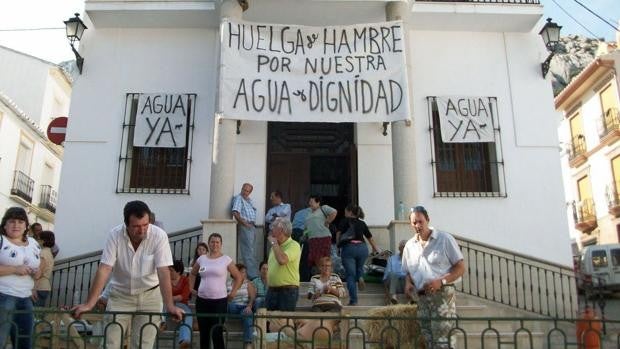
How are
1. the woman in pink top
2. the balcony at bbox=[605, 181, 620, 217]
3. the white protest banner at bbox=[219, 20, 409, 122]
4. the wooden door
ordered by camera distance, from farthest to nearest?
1. the balcony at bbox=[605, 181, 620, 217]
2. the wooden door
3. the white protest banner at bbox=[219, 20, 409, 122]
4. the woman in pink top

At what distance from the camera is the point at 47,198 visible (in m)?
26.8

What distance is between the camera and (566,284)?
1088 centimetres

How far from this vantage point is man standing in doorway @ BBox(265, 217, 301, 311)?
6945 mm

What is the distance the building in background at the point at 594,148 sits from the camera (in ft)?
84.3

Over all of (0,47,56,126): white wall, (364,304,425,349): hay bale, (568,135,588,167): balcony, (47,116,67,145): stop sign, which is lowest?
(364,304,425,349): hay bale

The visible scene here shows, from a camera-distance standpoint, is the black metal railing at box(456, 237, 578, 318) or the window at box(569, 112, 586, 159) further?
the window at box(569, 112, 586, 159)

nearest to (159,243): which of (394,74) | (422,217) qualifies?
(422,217)

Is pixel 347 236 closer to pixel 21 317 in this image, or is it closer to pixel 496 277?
pixel 496 277

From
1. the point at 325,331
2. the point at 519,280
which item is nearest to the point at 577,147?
the point at 519,280

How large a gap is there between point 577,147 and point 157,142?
24311mm

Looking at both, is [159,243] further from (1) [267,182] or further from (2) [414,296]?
(1) [267,182]

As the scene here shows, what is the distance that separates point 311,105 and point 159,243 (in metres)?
5.81

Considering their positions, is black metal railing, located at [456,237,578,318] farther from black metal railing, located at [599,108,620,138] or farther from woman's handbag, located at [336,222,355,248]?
black metal railing, located at [599,108,620,138]

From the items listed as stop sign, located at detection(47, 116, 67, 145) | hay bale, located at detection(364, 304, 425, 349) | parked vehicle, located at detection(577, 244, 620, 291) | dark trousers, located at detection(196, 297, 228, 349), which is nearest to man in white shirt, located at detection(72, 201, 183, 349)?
dark trousers, located at detection(196, 297, 228, 349)
